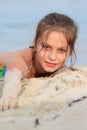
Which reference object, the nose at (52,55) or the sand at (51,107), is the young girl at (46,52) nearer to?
the nose at (52,55)

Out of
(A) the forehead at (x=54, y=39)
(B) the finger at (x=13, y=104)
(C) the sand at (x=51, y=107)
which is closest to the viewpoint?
(C) the sand at (x=51, y=107)

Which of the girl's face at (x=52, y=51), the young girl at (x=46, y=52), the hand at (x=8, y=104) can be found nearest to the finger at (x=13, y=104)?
the hand at (x=8, y=104)

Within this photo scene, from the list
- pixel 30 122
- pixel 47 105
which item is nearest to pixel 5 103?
pixel 47 105

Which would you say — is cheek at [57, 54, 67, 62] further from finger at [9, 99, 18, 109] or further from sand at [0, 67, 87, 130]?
finger at [9, 99, 18, 109]

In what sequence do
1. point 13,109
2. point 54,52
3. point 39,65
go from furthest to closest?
point 39,65 < point 54,52 < point 13,109

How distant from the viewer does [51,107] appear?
2039 millimetres

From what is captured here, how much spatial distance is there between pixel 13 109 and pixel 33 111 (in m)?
0.23

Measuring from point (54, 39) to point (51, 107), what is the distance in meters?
1.25

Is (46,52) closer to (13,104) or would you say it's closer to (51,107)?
(13,104)

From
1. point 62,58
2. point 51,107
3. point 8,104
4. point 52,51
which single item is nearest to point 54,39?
point 52,51

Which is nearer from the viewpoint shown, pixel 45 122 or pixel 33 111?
pixel 45 122

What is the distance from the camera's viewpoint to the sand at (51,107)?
1605mm

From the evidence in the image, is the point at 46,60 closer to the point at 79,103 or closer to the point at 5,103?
the point at 5,103

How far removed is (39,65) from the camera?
137 inches
